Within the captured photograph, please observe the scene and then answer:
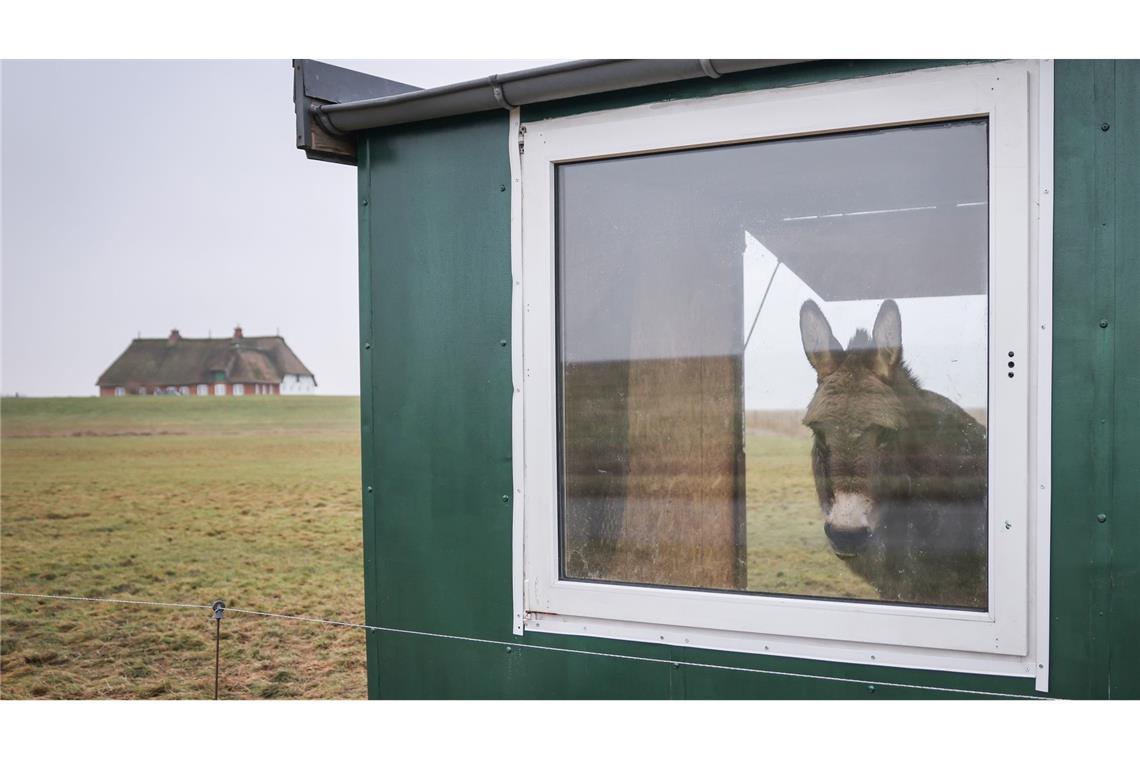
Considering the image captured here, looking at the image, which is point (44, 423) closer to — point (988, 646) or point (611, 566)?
point (611, 566)

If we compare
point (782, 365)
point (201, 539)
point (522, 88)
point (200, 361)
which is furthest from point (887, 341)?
point (200, 361)

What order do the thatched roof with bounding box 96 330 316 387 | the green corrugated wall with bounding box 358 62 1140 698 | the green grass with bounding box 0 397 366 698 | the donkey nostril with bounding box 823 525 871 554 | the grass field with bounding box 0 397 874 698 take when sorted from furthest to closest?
the thatched roof with bounding box 96 330 316 387
the green grass with bounding box 0 397 366 698
the grass field with bounding box 0 397 874 698
the donkey nostril with bounding box 823 525 871 554
the green corrugated wall with bounding box 358 62 1140 698

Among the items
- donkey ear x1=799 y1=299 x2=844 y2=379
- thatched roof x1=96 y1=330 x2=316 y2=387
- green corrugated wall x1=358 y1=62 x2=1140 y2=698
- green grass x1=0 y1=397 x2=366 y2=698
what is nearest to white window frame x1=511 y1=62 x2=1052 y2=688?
green corrugated wall x1=358 y1=62 x2=1140 y2=698

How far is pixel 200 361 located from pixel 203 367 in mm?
137

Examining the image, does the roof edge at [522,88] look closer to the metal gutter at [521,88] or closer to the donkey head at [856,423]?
the metal gutter at [521,88]

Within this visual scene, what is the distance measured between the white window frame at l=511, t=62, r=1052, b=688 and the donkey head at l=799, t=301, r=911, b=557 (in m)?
0.21

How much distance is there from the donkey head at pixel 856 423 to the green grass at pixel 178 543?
217 inches

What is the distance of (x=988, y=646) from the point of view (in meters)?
2.06

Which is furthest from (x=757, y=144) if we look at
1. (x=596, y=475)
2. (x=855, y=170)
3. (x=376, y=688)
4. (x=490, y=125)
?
(x=376, y=688)

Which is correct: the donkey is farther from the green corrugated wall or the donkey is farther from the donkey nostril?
the green corrugated wall

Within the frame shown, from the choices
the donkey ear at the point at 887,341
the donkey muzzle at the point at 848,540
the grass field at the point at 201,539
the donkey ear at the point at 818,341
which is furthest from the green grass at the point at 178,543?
the donkey ear at the point at 887,341

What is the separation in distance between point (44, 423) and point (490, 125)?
44.8 feet

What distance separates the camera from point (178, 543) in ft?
35.8

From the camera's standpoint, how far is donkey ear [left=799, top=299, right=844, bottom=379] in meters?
2.26
